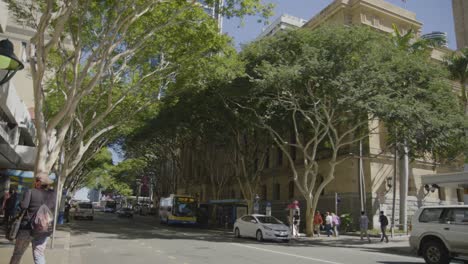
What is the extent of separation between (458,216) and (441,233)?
2.20 feet

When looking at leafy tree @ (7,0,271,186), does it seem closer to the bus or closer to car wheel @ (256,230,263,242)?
car wheel @ (256,230,263,242)

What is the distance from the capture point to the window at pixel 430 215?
41.8ft

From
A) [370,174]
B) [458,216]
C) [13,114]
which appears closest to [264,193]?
[370,174]

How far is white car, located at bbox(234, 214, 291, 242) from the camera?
21562 millimetres

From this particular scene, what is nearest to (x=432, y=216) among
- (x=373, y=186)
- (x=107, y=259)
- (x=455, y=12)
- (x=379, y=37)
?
(x=107, y=259)

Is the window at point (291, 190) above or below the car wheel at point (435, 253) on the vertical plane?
above

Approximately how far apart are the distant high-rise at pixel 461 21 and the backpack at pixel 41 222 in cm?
6085

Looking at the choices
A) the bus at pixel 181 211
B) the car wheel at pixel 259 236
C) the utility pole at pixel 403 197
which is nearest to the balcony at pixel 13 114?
the car wheel at pixel 259 236

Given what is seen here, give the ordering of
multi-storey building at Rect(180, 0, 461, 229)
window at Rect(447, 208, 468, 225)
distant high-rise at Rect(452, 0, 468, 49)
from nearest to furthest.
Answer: window at Rect(447, 208, 468, 225) < multi-storey building at Rect(180, 0, 461, 229) < distant high-rise at Rect(452, 0, 468, 49)

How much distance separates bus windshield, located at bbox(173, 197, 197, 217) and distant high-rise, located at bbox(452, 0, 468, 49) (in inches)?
1678

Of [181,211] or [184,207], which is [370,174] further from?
[181,211]

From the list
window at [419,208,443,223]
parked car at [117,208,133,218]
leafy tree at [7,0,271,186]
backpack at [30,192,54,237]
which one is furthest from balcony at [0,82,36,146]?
parked car at [117,208,133,218]

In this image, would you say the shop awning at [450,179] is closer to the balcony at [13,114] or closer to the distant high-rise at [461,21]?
the balcony at [13,114]

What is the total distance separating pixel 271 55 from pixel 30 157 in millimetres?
14706
